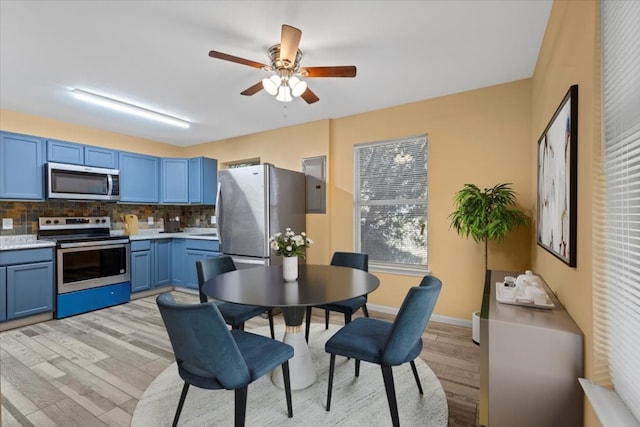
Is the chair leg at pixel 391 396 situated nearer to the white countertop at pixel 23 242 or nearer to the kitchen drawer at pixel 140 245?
the white countertop at pixel 23 242

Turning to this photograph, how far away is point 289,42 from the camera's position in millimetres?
1917

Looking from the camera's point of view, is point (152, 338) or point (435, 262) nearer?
point (152, 338)

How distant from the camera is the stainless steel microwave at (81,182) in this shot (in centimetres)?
375

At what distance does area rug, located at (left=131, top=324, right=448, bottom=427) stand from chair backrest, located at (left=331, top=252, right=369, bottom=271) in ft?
3.02

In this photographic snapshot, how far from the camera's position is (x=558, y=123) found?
172 centimetres

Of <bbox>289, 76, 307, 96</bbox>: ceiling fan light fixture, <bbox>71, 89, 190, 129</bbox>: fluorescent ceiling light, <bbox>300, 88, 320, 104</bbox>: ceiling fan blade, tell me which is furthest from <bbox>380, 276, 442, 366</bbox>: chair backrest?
<bbox>71, 89, 190, 129</bbox>: fluorescent ceiling light

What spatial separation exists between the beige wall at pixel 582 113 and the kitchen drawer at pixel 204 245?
3.91m

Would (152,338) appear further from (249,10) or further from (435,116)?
(435,116)

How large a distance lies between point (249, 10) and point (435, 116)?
2289mm

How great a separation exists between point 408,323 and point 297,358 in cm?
96

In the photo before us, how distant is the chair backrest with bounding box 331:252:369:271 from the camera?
2949 millimetres

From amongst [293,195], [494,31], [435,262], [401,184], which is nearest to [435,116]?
[401,184]

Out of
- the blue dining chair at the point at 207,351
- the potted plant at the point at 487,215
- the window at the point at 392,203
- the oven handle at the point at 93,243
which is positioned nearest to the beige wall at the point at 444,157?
the window at the point at 392,203

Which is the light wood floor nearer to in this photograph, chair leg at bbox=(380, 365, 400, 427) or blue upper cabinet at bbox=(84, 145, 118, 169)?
chair leg at bbox=(380, 365, 400, 427)
